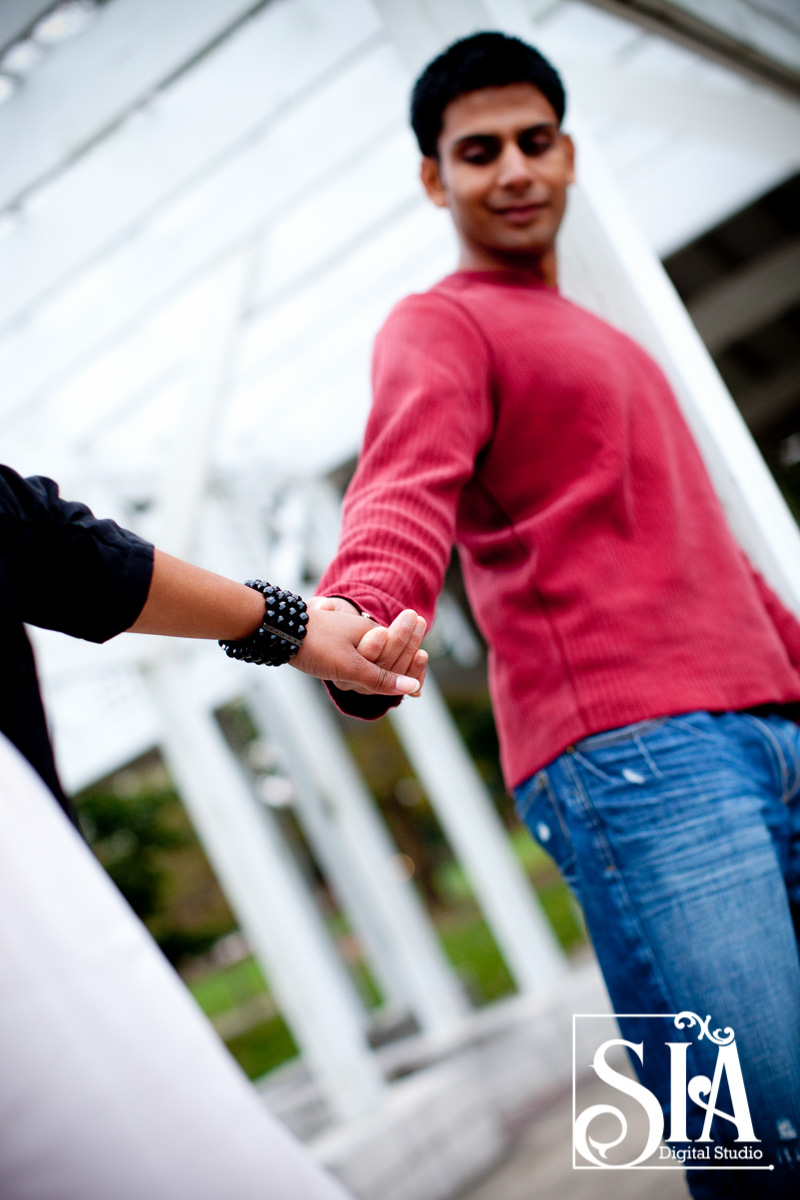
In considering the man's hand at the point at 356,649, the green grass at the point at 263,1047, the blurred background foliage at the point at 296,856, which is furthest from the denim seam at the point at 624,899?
the green grass at the point at 263,1047

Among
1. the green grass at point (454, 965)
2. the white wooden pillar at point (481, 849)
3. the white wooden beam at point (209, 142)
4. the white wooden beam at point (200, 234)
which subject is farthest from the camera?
the green grass at point (454, 965)

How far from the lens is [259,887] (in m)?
5.11

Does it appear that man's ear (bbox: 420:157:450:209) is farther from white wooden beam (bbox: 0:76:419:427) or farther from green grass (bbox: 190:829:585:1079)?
green grass (bbox: 190:829:585:1079)

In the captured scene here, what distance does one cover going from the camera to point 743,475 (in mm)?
1686

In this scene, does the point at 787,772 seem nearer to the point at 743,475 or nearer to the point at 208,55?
the point at 743,475

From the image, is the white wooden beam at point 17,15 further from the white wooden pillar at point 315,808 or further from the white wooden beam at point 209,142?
the white wooden pillar at point 315,808

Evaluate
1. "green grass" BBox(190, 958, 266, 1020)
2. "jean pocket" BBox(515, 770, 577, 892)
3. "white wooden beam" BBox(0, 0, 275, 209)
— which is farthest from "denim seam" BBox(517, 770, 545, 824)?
"green grass" BBox(190, 958, 266, 1020)

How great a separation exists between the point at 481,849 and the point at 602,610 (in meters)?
5.06

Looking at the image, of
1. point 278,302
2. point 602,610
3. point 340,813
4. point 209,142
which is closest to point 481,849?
point 340,813

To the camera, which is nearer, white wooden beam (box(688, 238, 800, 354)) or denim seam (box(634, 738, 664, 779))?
denim seam (box(634, 738, 664, 779))

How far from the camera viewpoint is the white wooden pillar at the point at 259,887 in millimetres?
5059

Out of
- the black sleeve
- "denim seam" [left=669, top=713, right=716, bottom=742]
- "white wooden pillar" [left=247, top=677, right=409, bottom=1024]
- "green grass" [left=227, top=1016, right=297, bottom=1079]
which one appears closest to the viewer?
the black sleeve

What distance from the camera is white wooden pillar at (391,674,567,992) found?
5.93 metres

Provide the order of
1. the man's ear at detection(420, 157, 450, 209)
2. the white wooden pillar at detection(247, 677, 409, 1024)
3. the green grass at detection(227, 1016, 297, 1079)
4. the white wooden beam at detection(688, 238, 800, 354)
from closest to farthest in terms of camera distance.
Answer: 1. the man's ear at detection(420, 157, 450, 209)
2. the white wooden pillar at detection(247, 677, 409, 1024)
3. the white wooden beam at detection(688, 238, 800, 354)
4. the green grass at detection(227, 1016, 297, 1079)
